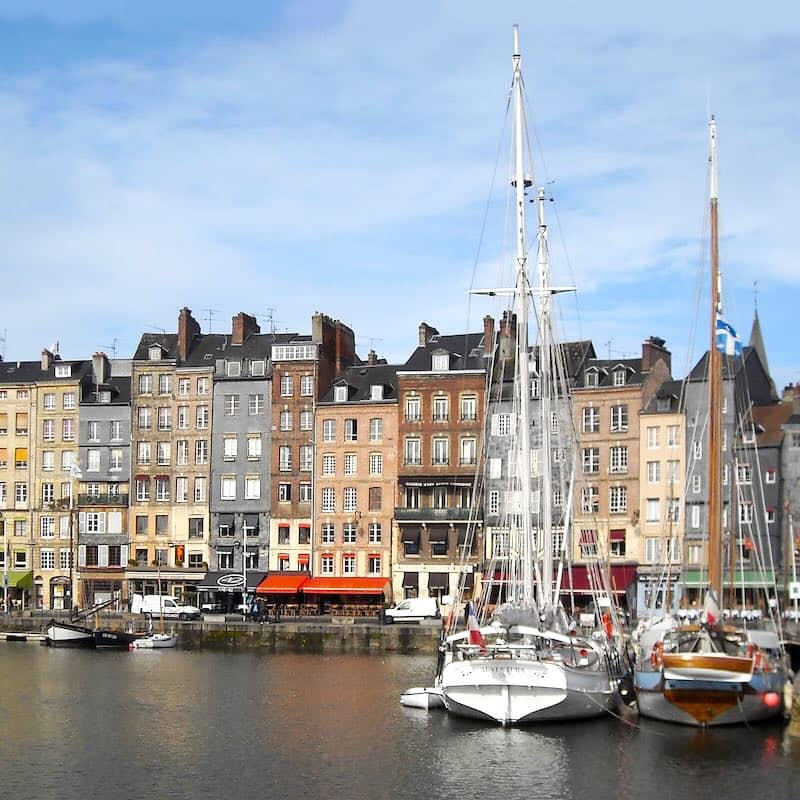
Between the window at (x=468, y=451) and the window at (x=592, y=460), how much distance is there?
679cm

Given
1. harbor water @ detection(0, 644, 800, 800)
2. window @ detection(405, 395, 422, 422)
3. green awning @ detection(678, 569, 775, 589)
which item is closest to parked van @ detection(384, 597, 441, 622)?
window @ detection(405, 395, 422, 422)

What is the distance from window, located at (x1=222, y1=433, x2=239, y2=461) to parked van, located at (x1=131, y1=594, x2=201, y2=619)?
11.0 meters

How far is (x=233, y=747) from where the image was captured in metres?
41.5

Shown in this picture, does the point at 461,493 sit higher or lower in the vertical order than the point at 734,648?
higher

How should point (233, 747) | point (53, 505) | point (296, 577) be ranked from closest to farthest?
point (233, 747)
point (296, 577)
point (53, 505)

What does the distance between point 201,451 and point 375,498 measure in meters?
12.4

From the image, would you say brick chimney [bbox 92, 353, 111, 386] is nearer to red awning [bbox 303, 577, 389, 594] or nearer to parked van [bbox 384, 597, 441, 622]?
red awning [bbox 303, 577, 389, 594]

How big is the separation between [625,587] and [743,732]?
4366cm

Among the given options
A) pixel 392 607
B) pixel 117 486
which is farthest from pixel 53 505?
pixel 392 607

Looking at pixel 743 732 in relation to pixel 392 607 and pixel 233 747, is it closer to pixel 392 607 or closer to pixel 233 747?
pixel 233 747

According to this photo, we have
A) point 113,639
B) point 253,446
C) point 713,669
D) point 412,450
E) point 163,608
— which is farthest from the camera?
point 253,446

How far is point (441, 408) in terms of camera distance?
90.9 meters

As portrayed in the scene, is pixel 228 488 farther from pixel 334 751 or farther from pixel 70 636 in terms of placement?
pixel 334 751

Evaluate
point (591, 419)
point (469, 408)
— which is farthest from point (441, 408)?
point (591, 419)
